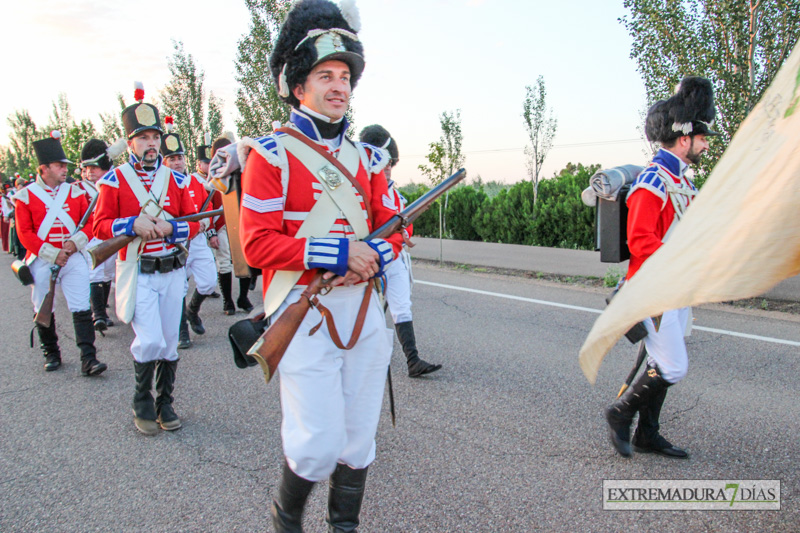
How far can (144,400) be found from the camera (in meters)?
4.25

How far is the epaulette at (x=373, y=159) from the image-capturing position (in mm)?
2711

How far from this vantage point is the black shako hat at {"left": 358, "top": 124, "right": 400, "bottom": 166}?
558 cm

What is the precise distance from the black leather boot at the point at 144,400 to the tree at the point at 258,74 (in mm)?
13797

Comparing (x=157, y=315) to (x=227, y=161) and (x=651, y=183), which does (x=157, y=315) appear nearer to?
(x=227, y=161)

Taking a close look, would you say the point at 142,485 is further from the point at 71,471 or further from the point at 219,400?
the point at 219,400

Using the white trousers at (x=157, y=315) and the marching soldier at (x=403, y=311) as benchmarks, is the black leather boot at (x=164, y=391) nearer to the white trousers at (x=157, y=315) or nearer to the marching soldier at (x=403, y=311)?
the white trousers at (x=157, y=315)

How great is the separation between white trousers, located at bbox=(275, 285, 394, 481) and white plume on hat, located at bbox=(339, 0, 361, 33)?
1.20 meters

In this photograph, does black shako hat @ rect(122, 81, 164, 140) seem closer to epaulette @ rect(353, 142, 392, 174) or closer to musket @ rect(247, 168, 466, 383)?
epaulette @ rect(353, 142, 392, 174)

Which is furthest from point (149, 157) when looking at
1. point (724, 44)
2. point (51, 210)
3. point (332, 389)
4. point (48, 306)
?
point (724, 44)

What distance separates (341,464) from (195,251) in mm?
5817

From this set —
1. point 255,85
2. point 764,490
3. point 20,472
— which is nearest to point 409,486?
point 764,490

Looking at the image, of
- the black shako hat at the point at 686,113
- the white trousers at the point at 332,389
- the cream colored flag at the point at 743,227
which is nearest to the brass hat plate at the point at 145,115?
the white trousers at the point at 332,389

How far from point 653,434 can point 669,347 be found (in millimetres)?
604

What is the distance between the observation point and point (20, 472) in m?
3.64
